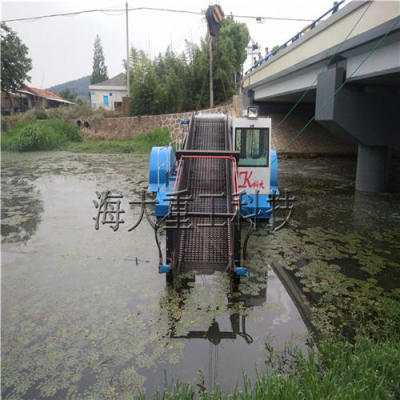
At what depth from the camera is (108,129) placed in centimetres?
3384

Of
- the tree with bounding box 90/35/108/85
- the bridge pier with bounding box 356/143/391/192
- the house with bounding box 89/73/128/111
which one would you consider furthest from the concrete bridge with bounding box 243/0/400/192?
the tree with bounding box 90/35/108/85

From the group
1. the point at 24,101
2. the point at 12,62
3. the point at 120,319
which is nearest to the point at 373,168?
the point at 120,319

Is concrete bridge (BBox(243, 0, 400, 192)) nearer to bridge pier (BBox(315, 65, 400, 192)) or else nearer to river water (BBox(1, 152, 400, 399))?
bridge pier (BBox(315, 65, 400, 192))

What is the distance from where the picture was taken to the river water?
4.29 meters

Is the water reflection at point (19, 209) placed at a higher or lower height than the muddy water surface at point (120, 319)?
higher

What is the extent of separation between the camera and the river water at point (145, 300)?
14.1ft

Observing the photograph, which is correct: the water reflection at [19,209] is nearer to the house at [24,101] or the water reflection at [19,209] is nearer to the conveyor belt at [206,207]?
the conveyor belt at [206,207]

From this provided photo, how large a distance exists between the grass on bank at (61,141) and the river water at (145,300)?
18409 millimetres

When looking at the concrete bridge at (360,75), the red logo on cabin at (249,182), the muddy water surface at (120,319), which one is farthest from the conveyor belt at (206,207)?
the concrete bridge at (360,75)

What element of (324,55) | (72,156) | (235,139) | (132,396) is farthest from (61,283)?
(72,156)

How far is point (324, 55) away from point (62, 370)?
36.8 feet

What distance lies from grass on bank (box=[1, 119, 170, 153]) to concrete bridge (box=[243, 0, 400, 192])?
15873 mm

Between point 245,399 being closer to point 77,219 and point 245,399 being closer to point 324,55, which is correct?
point 77,219

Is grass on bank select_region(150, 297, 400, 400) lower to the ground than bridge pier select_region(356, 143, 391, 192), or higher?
lower
